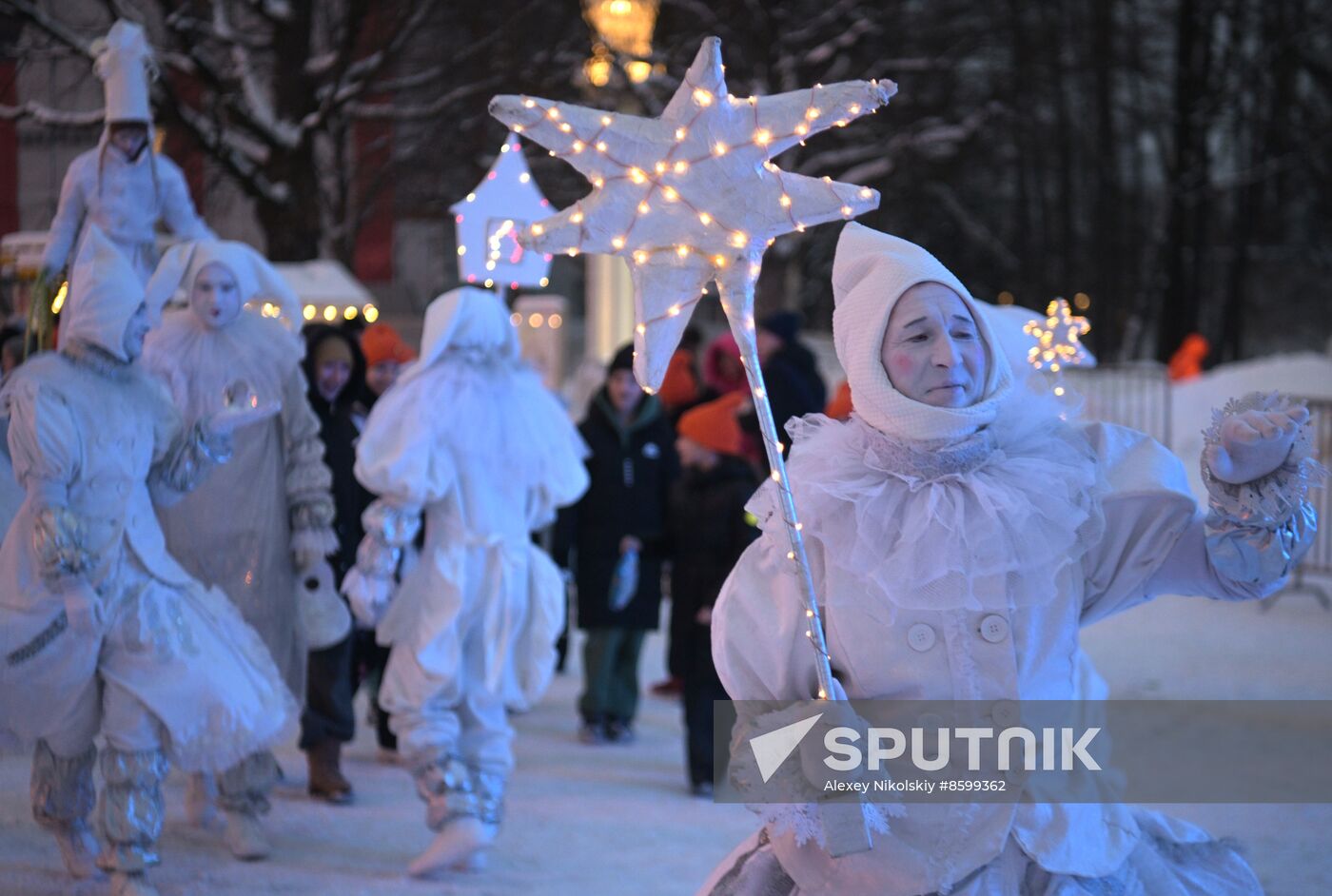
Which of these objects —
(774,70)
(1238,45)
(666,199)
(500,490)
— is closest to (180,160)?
(774,70)

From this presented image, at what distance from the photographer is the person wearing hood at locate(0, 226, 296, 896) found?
4.82 m

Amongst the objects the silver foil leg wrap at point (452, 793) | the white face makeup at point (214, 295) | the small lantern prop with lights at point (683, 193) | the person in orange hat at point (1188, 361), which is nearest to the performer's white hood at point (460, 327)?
the white face makeup at point (214, 295)

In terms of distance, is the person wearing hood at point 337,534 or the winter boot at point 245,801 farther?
the person wearing hood at point 337,534

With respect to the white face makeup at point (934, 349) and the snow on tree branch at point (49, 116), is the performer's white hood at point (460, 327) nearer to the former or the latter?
the white face makeup at point (934, 349)

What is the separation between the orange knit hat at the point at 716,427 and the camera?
7.13m

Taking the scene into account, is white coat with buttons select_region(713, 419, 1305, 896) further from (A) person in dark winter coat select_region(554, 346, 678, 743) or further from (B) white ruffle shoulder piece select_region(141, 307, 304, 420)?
(A) person in dark winter coat select_region(554, 346, 678, 743)

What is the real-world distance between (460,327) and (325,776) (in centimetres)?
207

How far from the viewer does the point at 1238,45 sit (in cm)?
2433

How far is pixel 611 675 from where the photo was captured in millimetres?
7922

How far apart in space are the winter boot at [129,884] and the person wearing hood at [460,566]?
37.5 inches

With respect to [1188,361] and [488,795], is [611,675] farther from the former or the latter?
[1188,361]

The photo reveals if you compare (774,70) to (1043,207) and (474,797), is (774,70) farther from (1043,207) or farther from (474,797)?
(474,797)

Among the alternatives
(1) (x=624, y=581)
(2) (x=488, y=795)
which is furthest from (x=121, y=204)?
(2) (x=488, y=795)

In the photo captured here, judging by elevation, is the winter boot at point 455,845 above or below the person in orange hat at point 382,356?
below
